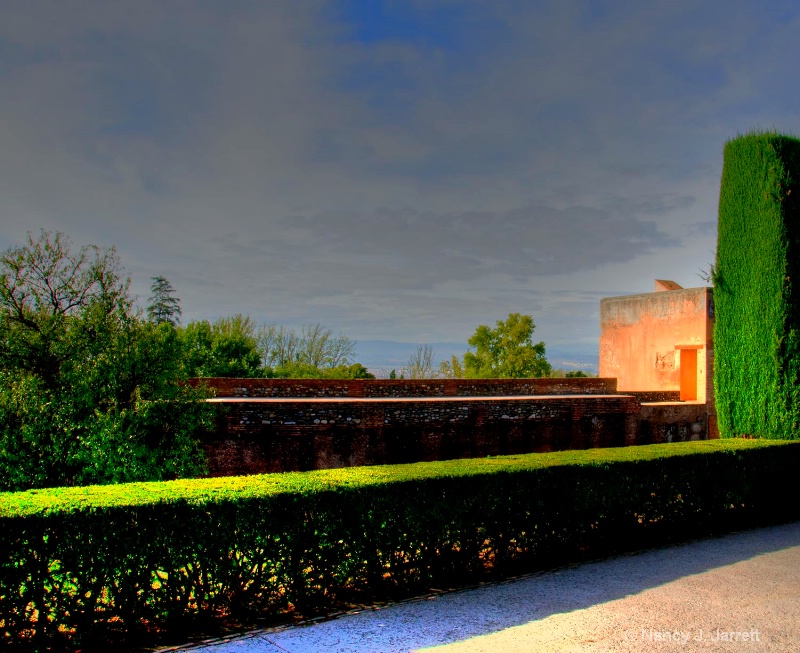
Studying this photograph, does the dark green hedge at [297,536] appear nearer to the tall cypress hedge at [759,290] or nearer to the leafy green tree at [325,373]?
the tall cypress hedge at [759,290]

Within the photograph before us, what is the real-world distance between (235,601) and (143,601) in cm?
71

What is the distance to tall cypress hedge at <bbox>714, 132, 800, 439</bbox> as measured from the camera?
1151cm

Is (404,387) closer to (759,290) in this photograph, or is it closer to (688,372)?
(688,372)

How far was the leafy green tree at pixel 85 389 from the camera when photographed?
9305 mm

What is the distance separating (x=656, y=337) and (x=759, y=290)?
8.84 m

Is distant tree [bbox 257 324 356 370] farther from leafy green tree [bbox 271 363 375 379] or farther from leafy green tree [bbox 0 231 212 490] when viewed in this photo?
leafy green tree [bbox 0 231 212 490]

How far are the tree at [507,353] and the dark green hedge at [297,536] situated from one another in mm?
25786

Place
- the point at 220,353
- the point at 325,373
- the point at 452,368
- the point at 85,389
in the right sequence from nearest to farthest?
the point at 85,389 < the point at 220,353 < the point at 325,373 < the point at 452,368

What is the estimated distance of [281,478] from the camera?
5.97 m

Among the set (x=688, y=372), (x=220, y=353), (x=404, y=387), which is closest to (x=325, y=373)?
(x=220, y=353)

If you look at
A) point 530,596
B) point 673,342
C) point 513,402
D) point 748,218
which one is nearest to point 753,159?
point 748,218

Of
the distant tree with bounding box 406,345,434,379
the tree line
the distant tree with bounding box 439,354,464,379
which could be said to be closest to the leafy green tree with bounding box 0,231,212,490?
the tree line

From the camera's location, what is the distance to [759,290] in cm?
1191

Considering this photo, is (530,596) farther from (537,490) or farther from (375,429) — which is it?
(375,429)
